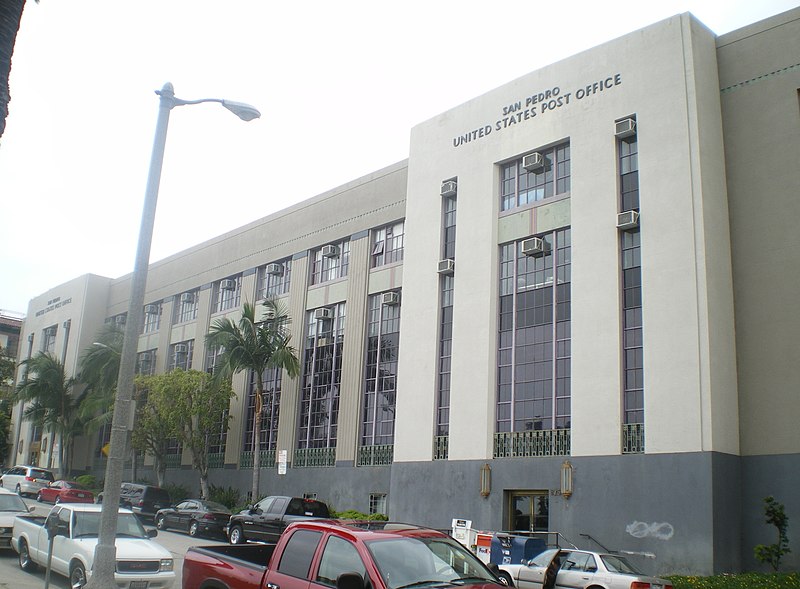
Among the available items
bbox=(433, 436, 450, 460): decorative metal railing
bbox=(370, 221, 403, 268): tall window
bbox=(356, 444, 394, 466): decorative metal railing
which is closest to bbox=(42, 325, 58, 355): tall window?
bbox=(370, 221, 403, 268): tall window

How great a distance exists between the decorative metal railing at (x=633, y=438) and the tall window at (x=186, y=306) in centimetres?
2923

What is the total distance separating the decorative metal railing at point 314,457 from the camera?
112 feet

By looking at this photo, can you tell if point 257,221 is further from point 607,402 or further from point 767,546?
point 767,546

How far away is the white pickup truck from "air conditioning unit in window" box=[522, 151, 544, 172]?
53.4 feet

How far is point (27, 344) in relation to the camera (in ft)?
208

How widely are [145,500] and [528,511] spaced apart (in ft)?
60.0

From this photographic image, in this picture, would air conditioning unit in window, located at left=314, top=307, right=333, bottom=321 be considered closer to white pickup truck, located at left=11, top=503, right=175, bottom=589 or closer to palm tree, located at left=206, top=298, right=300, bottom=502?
palm tree, located at left=206, top=298, right=300, bottom=502

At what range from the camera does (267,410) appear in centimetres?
3834

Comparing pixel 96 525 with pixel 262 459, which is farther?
pixel 262 459

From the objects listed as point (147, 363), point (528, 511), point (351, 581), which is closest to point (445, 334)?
point (528, 511)

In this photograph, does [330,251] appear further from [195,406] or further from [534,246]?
[534,246]

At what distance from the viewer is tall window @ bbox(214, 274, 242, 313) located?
42972 mm

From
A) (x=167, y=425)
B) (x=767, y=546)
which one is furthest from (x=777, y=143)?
(x=167, y=425)

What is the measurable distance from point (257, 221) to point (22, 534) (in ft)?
83.0
